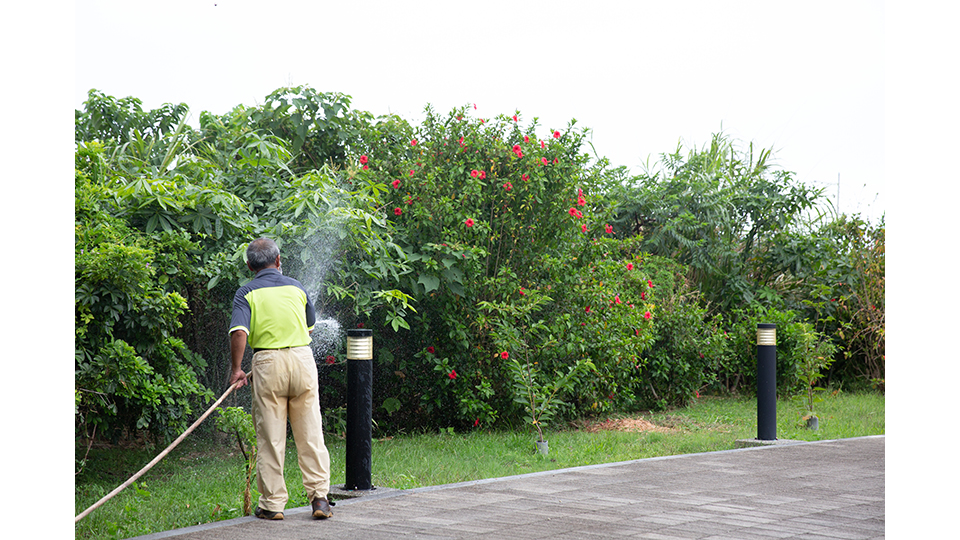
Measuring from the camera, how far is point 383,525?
4.84m

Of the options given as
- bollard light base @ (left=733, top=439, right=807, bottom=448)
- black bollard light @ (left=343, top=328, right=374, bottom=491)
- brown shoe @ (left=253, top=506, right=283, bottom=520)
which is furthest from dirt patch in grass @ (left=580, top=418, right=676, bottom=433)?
brown shoe @ (left=253, top=506, right=283, bottom=520)

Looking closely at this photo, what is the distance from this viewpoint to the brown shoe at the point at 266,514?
16.5 feet

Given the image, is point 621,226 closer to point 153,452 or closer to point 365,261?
point 365,261

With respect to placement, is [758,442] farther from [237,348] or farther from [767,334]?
[237,348]

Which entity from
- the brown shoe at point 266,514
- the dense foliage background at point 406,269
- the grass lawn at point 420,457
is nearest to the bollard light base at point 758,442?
the grass lawn at point 420,457

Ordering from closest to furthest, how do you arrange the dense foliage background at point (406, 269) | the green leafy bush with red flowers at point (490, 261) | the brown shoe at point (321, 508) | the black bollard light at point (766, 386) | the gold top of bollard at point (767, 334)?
1. the brown shoe at point (321, 508)
2. the dense foliage background at point (406, 269)
3. the black bollard light at point (766, 386)
4. the gold top of bollard at point (767, 334)
5. the green leafy bush with red flowers at point (490, 261)

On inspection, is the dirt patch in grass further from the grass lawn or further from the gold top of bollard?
the gold top of bollard

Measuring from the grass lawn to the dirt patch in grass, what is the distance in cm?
1

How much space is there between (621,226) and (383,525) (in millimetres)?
8896

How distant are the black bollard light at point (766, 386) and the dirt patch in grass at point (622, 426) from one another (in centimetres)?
149

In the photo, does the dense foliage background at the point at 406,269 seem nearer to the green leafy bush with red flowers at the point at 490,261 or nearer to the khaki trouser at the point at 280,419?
the green leafy bush with red flowers at the point at 490,261

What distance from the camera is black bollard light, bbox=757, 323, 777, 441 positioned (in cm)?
814

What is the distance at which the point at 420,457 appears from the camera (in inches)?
287
